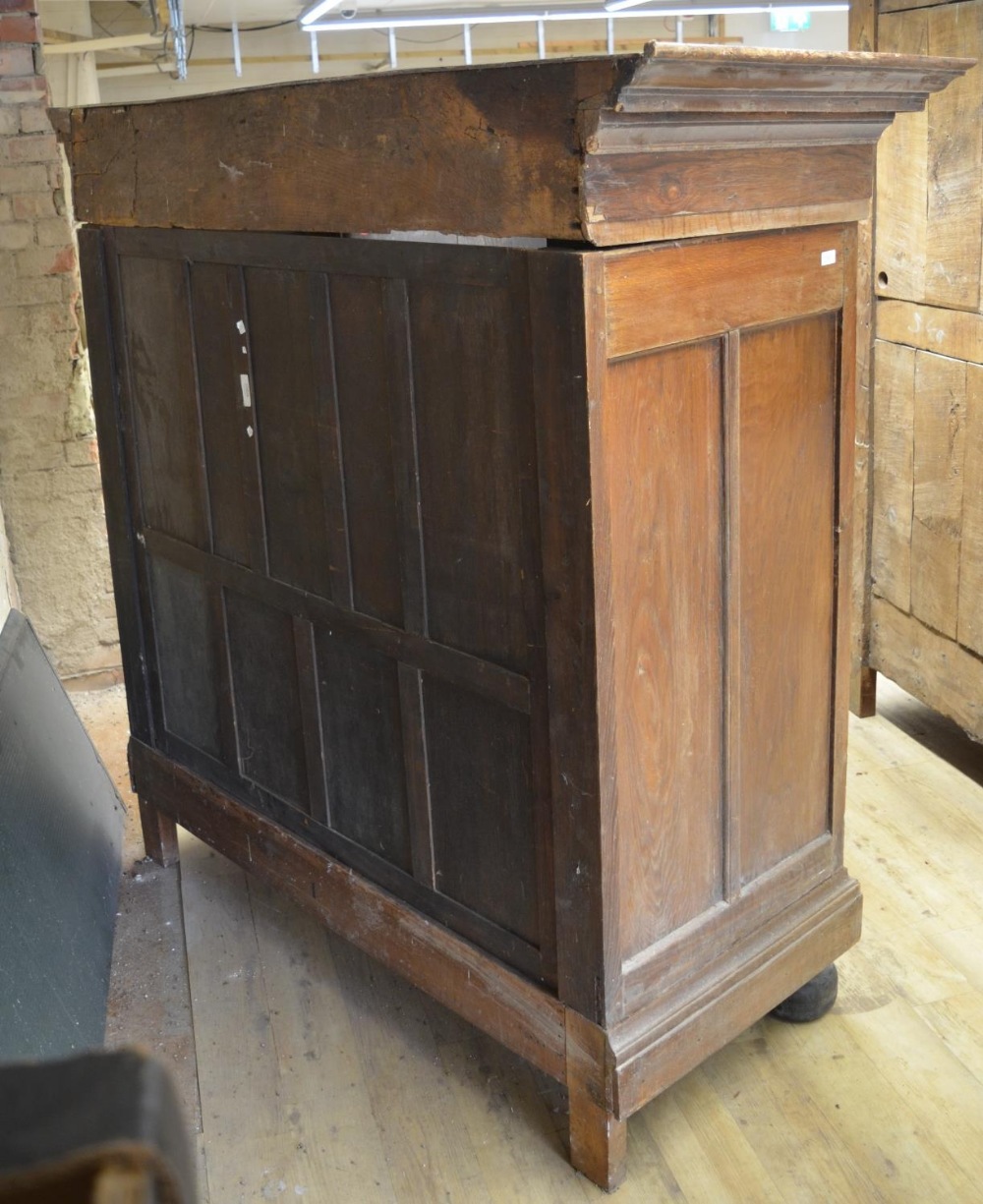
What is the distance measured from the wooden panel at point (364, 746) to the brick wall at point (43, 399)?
179 centimetres

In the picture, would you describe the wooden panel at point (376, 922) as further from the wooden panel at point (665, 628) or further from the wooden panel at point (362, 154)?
the wooden panel at point (362, 154)

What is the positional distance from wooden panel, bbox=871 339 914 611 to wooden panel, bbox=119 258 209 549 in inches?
63.9

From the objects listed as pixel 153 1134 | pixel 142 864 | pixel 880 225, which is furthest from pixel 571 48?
pixel 153 1134

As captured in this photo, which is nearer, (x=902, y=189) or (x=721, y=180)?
(x=721, y=180)

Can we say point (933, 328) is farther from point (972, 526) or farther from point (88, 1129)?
point (88, 1129)

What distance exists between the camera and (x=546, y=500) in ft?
5.20

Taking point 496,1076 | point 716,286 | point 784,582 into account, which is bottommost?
point 496,1076

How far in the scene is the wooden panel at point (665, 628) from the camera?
5.32ft

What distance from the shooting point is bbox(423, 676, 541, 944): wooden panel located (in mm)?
1792

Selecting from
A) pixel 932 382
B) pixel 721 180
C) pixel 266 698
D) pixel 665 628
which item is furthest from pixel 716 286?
pixel 932 382

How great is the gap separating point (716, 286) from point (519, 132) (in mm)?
344

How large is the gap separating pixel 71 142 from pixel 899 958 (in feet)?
6.87

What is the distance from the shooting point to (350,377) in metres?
1.88

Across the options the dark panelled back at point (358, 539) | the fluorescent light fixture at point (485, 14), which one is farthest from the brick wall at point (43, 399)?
the fluorescent light fixture at point (485, 14)
